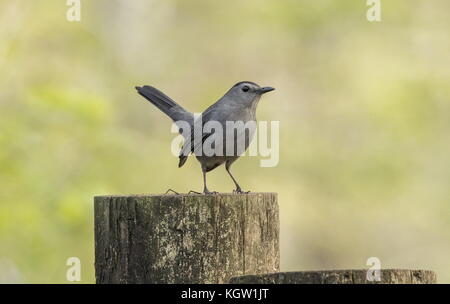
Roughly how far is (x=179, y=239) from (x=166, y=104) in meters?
Result: 2.93

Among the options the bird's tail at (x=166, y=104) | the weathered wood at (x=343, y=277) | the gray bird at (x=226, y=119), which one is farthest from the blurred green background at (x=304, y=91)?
the weathered wood at (x=343, y=277)

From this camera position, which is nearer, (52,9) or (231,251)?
(231,251)

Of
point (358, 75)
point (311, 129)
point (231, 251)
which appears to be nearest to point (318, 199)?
point (311, 129)

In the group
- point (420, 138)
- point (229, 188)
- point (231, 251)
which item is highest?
point (420, 138)

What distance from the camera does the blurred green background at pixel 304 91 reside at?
11844 millimetres

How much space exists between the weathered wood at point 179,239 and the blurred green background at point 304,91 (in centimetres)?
609

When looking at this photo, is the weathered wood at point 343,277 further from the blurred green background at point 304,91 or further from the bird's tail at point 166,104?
the blurred green background at point 304,91

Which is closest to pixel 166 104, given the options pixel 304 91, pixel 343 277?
pixel 343 277

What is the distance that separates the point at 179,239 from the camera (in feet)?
13.5

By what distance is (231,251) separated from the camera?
4.18 meters

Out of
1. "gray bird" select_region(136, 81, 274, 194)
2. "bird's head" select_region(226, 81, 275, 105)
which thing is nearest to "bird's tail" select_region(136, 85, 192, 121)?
"gray bird" select_region(136, 81, 274, 194)

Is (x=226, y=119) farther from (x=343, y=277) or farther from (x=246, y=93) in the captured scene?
(x=343, y=277)

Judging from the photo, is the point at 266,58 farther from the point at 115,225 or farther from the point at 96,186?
the point at 115,225

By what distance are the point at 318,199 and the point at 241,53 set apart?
2.99 m
